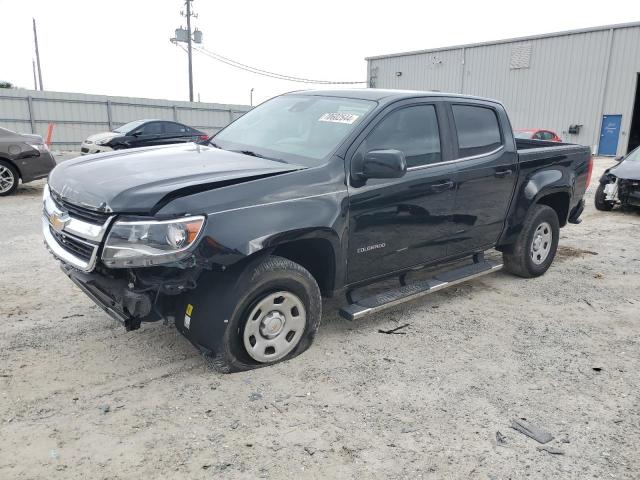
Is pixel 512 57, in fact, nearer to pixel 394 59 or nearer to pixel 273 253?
pixel 394 59

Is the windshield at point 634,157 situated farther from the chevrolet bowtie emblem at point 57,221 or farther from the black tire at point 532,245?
the chevrolet bowtie emblem at point 57,221

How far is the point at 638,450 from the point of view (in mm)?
2791

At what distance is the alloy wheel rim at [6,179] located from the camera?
9.88 meters

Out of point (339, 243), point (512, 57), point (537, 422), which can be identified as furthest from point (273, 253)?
point (512, 57)

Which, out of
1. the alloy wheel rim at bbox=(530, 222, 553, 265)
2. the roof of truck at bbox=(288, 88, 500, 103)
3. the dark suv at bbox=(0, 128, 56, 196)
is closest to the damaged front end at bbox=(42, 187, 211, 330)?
the roof of truck at bbox=(288, 88, 500, 103)

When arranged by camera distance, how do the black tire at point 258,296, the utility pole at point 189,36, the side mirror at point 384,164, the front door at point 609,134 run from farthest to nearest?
the utility pole at point 189,36
the front door at point 609,134
the side mirror at point 384,164
the black tire at point 258,296

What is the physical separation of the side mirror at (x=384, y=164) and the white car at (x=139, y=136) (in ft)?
37.8

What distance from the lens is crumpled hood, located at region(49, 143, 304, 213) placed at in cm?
298

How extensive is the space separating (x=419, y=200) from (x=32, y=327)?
3191 millimetres

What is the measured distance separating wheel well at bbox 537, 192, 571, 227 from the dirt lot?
1.32 meters

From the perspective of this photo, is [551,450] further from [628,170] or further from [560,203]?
[628,170]

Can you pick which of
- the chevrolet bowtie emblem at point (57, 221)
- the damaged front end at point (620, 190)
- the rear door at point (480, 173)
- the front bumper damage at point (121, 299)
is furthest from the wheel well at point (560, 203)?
the chevrolet bowtie emblem at point (57, 221)

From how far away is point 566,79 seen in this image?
85.8 feet

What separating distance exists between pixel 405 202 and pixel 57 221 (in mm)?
2455
